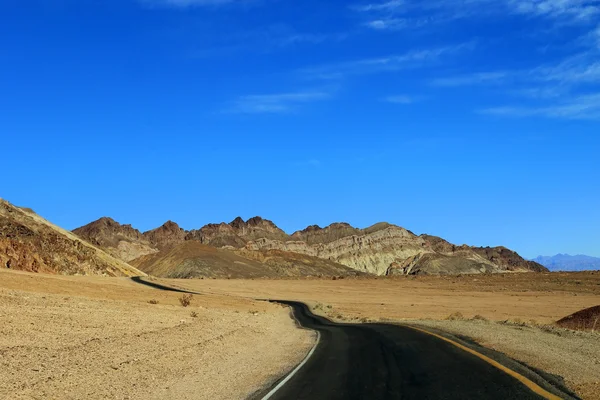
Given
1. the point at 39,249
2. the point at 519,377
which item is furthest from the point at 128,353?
the point at 39,249

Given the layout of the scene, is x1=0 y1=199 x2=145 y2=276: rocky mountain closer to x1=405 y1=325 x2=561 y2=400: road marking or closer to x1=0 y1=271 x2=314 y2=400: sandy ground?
x1=0 y1=271 x2=314 y2=400: sandy ground

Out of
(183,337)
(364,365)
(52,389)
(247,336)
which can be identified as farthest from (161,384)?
(247,336)

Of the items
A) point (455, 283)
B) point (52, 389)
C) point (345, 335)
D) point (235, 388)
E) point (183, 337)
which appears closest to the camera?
point (52, 389)

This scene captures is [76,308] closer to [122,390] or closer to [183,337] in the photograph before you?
[183,337]

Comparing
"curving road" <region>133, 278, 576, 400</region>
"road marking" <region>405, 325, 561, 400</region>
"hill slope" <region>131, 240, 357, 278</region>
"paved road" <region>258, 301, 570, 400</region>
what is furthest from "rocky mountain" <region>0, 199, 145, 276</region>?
"road marking" <region>405, 325, 561, 400</region>

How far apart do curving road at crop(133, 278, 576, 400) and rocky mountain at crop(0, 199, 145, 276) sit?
57.1 meters

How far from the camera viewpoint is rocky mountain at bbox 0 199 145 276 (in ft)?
221

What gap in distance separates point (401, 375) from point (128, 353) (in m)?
8.27

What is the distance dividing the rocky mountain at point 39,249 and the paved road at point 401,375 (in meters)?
56.8

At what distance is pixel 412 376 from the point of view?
505 inches

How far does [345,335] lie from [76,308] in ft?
43.3

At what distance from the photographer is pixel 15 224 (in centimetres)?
7831

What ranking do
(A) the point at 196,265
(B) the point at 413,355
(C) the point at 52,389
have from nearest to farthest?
1. (C) the point at 52,389
2. (B) the point at 413,355
3. (A) the point at 196,265

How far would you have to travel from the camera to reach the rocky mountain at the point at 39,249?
221ft
